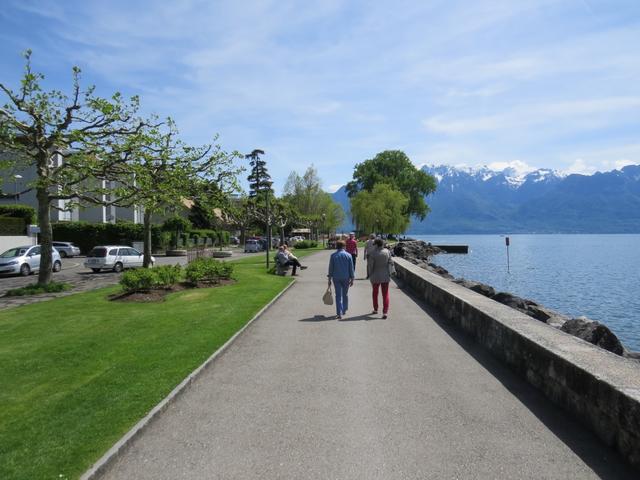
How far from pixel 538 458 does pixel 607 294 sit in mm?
26996

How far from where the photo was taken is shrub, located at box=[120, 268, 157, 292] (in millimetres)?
15078

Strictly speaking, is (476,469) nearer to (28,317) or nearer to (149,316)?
(149,316)

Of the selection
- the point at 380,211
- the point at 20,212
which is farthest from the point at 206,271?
the point at 380,211

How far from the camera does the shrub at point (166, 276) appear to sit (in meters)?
16.1

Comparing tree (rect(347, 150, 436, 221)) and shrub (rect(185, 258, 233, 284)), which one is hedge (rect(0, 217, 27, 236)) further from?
tree (rect(347, 150, 436, 221))

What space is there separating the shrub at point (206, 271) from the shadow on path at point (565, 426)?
1180cm

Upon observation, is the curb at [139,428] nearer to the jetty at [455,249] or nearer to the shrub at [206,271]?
the shrub at [206,271]

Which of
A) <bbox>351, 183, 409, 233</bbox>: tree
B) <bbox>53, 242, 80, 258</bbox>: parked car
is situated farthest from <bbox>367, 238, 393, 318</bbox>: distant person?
<bbox>351, 183, 409, 233</bbox>: tree

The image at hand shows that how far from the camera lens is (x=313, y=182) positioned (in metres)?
93.3

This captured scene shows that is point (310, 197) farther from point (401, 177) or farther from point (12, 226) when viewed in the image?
point (12, 226)

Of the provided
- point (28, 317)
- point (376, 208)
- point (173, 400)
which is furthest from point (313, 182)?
point (173, 400)

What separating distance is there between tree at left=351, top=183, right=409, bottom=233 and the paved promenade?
65.1 meters

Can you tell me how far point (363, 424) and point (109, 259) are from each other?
26.6 meters

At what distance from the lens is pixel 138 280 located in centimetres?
1520
